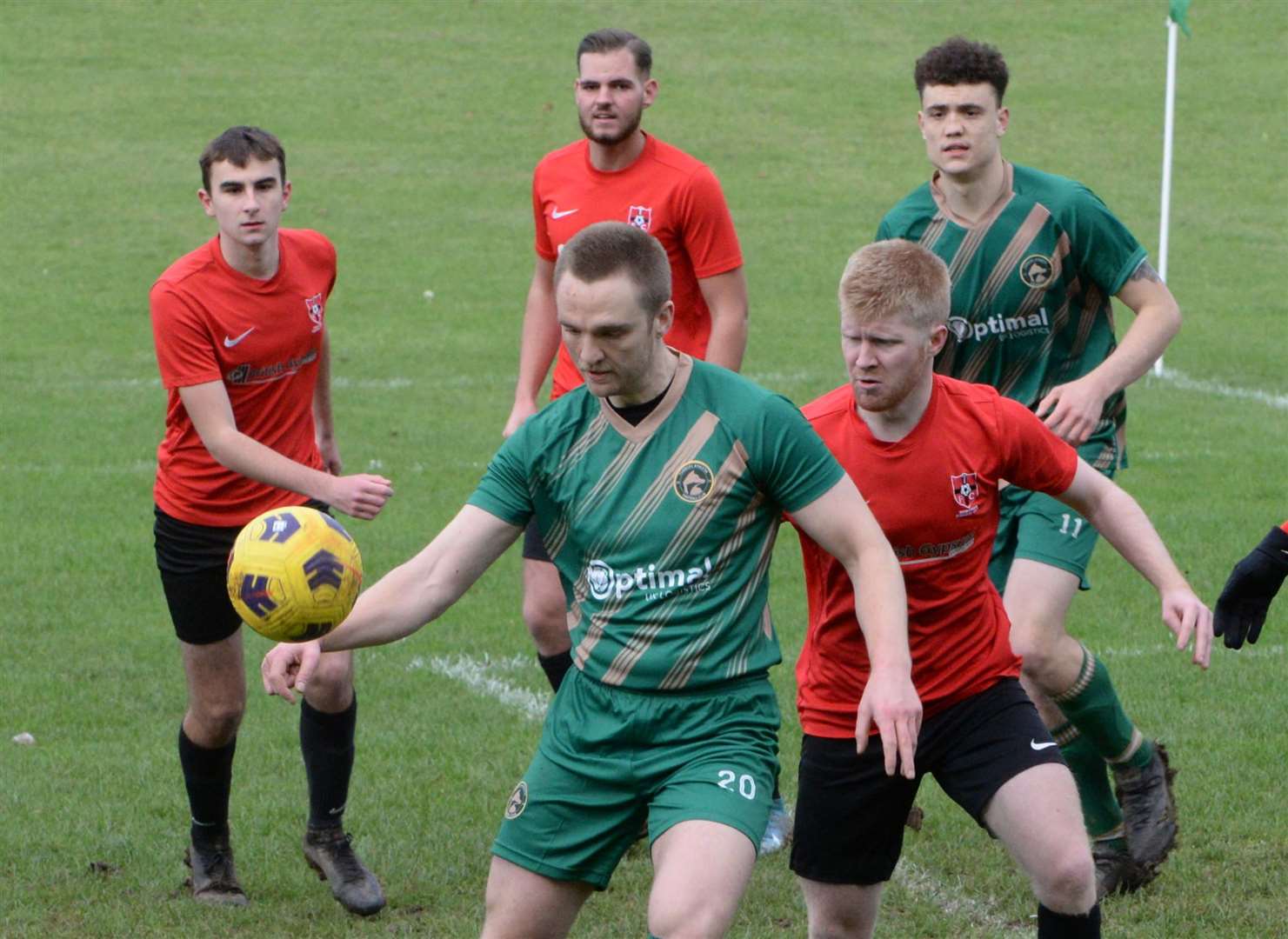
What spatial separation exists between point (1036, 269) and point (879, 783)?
215 centimetres

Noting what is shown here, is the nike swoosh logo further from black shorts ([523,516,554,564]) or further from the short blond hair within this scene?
the short blond hair

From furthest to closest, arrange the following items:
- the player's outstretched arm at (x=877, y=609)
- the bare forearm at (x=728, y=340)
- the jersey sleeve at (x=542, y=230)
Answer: the jersey sleeve at (x=542, y=230)
the bare forearm at (x=728, y=340)
the player's outstretched arm at (x=877, y=609)

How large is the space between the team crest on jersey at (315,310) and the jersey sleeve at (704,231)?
4.63 ft

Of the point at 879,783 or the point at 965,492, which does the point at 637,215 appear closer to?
the point at 965,492

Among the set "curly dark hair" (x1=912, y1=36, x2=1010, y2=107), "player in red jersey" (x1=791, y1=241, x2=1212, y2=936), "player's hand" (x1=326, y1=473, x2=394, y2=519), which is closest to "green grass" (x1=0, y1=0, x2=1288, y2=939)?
"player in red jersey" (x1=791, y1=241, x2=1212, y2=936)

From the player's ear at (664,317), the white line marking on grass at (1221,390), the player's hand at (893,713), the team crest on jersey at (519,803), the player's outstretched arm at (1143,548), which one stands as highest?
the player's ear at (664,317)

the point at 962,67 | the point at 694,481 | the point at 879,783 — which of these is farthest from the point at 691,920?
the point at 962,67

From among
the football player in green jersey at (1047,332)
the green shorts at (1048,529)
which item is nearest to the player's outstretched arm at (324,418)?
the football player in green jersey at (1047,332)

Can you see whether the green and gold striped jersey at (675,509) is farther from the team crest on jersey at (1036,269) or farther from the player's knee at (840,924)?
the team crest on jersey at (1036,269)

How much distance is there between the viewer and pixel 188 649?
665cm

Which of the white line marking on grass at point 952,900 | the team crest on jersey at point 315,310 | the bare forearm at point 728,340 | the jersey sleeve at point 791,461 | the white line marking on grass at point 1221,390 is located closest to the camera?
the jersey sleeve at point 791,461

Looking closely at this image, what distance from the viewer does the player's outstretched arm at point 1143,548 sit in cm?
481

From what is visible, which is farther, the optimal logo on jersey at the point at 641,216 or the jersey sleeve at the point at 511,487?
the optimal logo on jersey at the point at 641,216

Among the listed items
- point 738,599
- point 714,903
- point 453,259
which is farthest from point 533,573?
point 453,259
